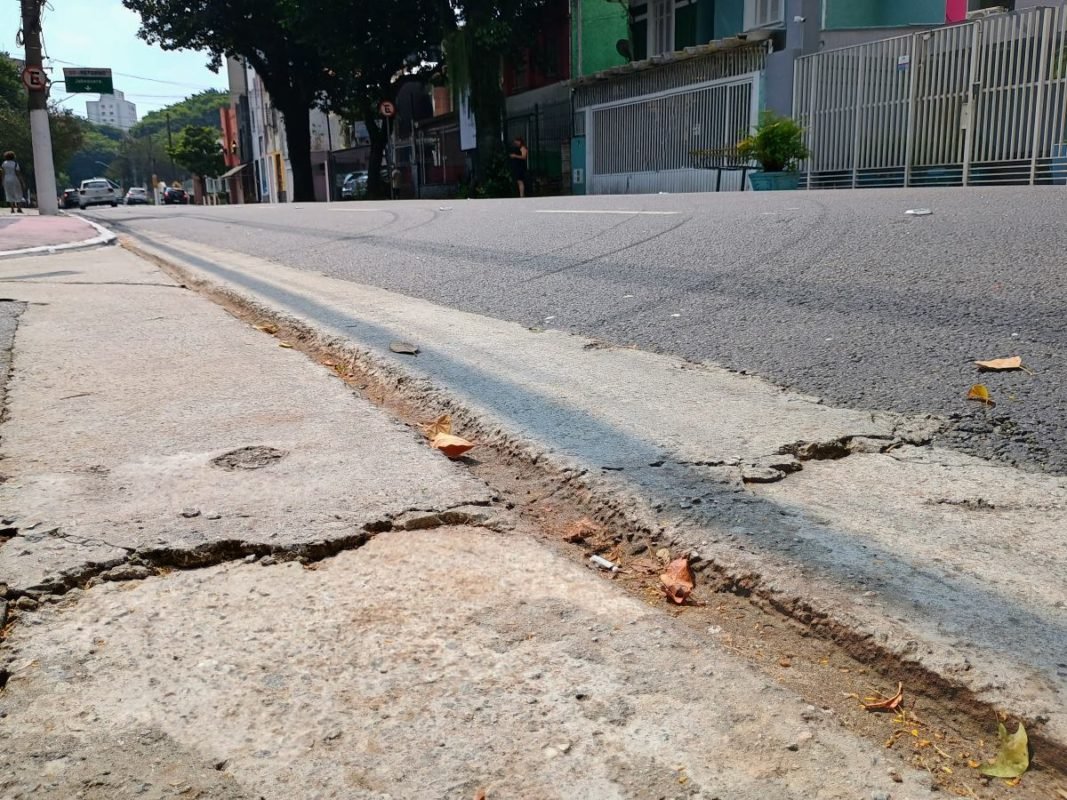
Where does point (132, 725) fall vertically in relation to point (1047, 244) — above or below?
below

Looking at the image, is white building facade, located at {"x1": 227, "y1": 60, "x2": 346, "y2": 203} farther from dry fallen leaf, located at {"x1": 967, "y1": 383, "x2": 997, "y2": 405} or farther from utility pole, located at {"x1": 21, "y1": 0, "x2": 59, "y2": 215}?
dry fallen leaf, located at {"x1": 967, "y1": 383, "x2": 997, "y2": 405}

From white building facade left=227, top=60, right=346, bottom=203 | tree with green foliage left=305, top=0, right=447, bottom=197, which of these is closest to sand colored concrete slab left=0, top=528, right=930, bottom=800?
tree with green foliage left=305, top=0, right=447, bottom=197

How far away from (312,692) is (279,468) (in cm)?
102

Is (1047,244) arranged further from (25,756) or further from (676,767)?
(25,756)

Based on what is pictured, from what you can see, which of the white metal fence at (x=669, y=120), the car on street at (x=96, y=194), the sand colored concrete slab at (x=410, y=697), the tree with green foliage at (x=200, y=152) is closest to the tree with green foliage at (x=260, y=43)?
the white metal fence at (x=669, y=120)

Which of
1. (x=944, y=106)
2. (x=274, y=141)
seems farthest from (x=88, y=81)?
(x=274, y=141)

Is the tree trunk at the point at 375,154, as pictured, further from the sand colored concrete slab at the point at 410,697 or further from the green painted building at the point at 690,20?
the sand colored concrete slab at the point at 410,697

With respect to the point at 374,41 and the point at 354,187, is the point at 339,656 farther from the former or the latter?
the point at 354,187

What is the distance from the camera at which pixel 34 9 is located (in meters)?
22.0

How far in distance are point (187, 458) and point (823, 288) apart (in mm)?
3289

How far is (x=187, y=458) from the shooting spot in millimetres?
2408

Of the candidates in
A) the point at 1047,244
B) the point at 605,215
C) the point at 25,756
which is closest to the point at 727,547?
the point at 25,756

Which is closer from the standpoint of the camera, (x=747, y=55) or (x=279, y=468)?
(x=279, y=468)

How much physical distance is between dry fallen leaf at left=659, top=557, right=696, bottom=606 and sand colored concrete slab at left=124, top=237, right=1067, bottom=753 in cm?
6
